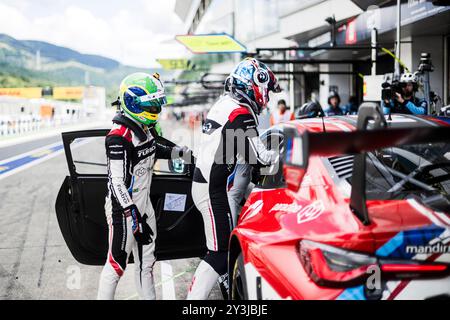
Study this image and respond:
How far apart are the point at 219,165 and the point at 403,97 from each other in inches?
179

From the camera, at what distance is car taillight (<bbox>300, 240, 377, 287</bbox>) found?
7.61ft

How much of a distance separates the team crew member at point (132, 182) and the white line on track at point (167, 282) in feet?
2.11

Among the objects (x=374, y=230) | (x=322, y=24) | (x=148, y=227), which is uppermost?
(x=322, y=24)

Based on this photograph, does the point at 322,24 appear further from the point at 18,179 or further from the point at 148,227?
the point at 148,227

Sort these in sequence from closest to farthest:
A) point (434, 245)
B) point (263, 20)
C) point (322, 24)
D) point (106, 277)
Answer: point (434, 245)
point (106, 277)
point (322, 24)
point (263, 20)

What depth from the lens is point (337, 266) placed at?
234 cm

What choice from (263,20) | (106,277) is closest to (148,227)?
(106,277)

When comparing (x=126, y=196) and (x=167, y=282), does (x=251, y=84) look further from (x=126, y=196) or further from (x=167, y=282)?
(x=167, y=282)

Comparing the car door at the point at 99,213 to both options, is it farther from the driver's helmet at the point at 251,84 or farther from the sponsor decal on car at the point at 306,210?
the sponsor decal on car at the point at 306,210

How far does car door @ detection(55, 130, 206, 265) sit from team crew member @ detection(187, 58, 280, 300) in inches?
24.4

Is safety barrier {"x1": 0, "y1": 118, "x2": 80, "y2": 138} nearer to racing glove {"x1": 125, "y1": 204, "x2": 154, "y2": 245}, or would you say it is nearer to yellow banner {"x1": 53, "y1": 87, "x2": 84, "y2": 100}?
yellow banner {"x1": 53, "y1": 87, "x2": 84, "y2": 100}

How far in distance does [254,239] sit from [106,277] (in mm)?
1410

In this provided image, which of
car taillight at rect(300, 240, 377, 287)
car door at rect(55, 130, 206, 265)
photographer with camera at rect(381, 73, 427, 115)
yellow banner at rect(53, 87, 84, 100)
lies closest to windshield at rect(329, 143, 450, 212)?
car taillight at rect(300, 240, 377, 287)

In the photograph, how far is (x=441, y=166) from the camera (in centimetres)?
323
